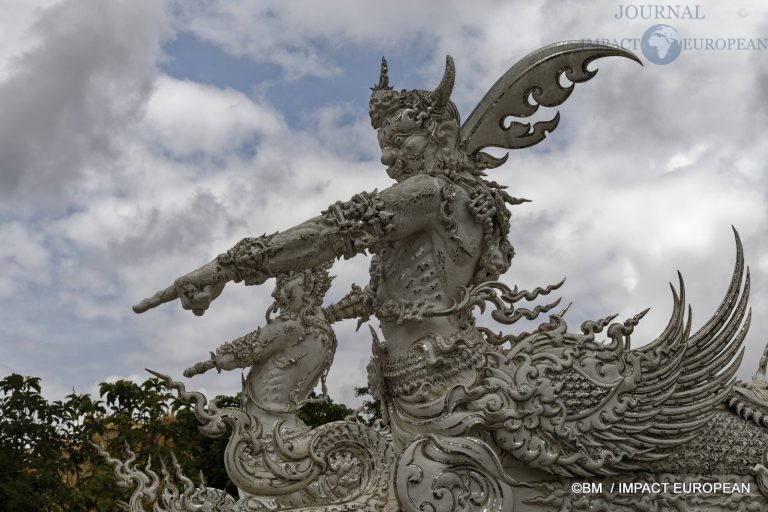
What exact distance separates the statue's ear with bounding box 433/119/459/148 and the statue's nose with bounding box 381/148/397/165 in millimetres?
240

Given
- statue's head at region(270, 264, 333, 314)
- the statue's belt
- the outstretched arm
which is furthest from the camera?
statue's head at region(270, 264, 333, 314)

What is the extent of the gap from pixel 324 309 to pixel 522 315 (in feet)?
9.65

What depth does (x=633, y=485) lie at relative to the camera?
478cm

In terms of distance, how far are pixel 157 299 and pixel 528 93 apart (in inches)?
89.0

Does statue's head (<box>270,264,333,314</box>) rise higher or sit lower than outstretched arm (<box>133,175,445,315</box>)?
higher

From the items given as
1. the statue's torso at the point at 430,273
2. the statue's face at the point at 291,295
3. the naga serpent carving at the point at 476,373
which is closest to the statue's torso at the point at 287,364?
the statue's face at the point at 291,295

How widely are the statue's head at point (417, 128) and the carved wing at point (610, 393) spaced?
3.46ft

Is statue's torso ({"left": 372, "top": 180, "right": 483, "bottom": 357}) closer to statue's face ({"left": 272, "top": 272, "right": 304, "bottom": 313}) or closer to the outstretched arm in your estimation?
the outstretched arm

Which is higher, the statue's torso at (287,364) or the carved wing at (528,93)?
the carved wing at (528,93)

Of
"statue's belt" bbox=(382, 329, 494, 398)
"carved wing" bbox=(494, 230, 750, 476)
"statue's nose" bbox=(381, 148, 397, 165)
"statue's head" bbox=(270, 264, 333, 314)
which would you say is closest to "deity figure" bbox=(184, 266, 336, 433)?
"statue's head" bbox=(270, 264, 333, 314)

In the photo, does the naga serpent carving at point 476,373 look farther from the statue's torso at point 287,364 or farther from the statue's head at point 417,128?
the statue's torso at point 287,364

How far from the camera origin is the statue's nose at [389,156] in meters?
5.22

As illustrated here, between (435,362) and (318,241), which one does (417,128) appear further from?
(435,362)

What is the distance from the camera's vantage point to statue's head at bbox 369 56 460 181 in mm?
5164
